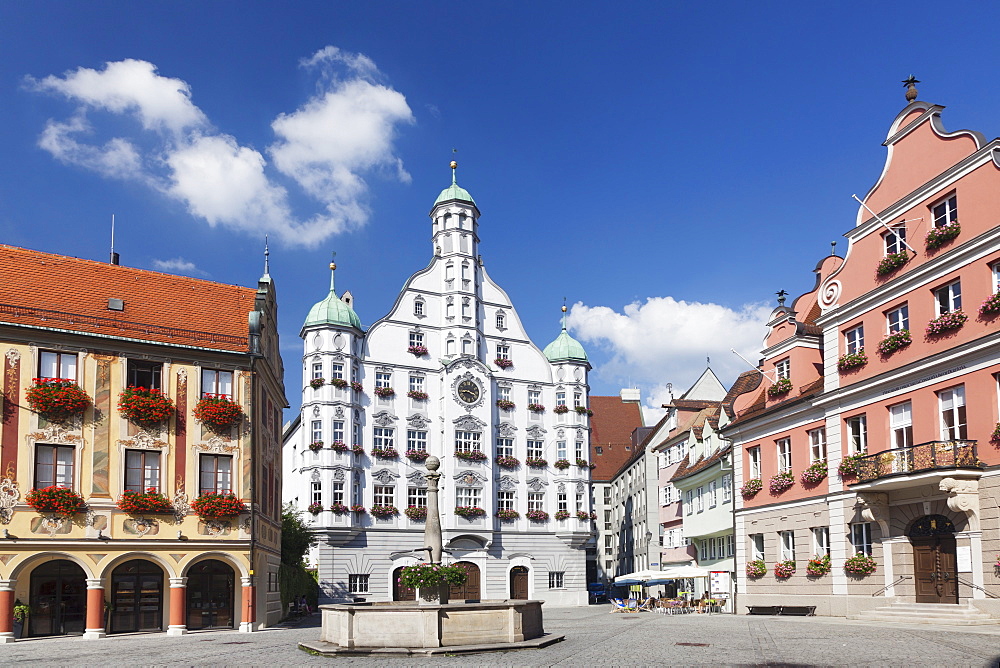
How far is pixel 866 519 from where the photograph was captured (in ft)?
103

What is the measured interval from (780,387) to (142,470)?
81.5 feet

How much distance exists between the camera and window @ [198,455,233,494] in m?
35.7

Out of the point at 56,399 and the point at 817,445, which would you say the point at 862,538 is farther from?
the point at 56,399

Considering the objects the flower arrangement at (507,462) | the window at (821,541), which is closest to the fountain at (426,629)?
the window at (821,541)

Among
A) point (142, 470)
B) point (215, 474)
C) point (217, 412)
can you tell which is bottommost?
point (215, 474)

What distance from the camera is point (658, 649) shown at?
2197 centimetres

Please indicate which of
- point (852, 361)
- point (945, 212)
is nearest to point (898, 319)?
point (852, 361)

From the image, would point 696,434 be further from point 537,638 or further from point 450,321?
point 537,638

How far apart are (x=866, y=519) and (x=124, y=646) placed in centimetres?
2320

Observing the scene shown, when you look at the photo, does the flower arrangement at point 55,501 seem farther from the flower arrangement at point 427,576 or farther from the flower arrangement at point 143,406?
the flower arrangement at point 427,576

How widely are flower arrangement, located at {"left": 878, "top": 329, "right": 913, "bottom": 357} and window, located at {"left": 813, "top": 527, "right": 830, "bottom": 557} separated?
23.4 feet

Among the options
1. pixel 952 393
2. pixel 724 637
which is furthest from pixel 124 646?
pixel 952 393

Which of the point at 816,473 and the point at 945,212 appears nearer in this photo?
the point at 945,212

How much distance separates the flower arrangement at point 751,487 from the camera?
39803 millimetres
